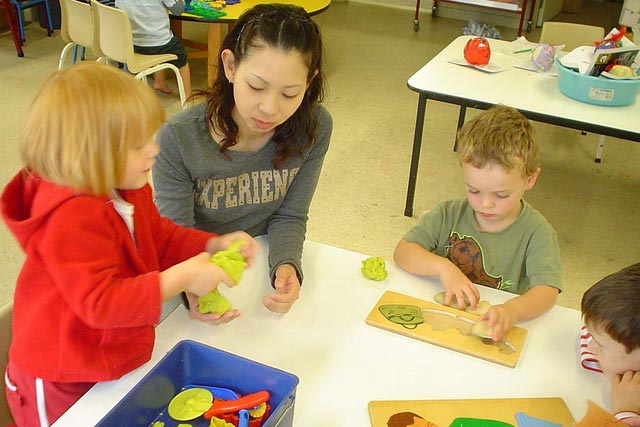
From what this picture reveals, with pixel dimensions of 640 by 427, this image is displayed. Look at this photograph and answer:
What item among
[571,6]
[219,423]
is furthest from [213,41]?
[571,6]

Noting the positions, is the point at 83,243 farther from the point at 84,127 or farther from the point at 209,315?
the point at 209,315

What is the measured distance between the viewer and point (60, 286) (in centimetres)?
80

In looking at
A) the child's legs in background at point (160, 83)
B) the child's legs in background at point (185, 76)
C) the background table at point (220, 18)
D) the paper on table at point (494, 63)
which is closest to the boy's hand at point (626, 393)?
the paper on table at point (494, 63)

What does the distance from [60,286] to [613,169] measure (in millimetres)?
3207

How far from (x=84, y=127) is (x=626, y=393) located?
2.78 ft

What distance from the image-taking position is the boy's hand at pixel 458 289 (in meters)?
1.16

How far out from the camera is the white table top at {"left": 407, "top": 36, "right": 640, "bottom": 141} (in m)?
2.14

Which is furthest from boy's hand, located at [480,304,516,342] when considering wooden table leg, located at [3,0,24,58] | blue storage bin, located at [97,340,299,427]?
wooden table leg, located at [3,0,24,58]

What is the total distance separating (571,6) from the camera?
6.25 m

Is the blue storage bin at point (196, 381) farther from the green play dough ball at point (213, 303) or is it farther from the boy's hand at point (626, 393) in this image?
the boy's hand at point (626, 393)

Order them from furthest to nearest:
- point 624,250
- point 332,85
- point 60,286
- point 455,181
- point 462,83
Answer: point 332,85 → point 455,181 → point 624,250 → point 462,83 → point 60,286

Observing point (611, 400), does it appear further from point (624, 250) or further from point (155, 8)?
point (155, 8)

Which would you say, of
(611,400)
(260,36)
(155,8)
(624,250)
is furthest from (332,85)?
(611,400)

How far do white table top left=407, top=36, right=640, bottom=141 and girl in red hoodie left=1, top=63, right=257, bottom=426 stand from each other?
163cm
